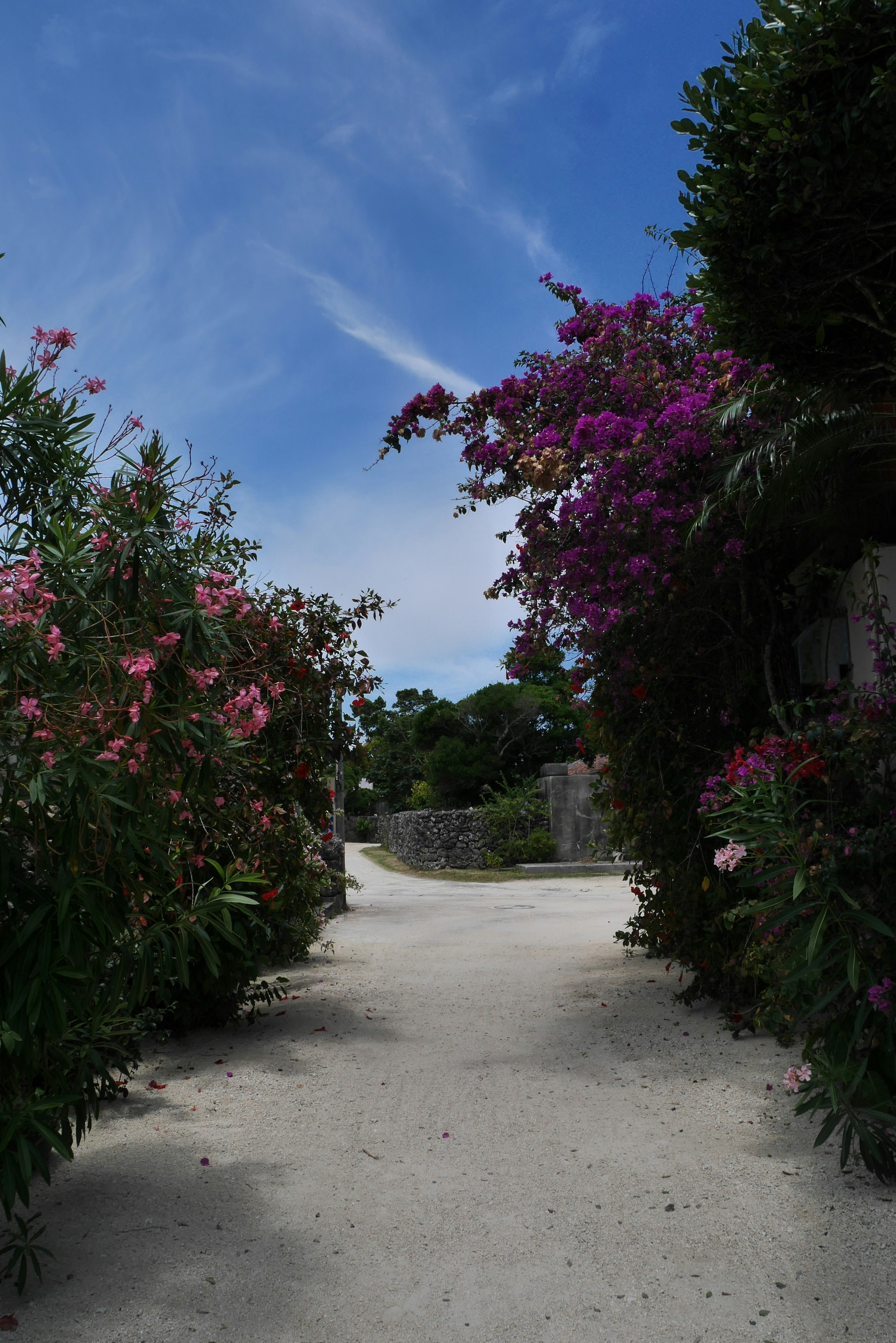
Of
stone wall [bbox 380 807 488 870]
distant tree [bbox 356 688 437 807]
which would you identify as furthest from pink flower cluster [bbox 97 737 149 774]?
distant tree [bbox 356 688 437 807]

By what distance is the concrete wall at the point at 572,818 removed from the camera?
2156 cm

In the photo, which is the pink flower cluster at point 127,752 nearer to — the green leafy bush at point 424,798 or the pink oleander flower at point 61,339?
the pink oleander flower at point 61,339

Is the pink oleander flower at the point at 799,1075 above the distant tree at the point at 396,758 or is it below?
below

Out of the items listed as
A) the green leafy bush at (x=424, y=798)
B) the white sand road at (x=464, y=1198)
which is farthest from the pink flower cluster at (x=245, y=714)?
the green leafy bush at (x=424, y=798)

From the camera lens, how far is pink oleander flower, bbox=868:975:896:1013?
11.3ft

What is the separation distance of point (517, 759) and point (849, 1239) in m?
25.2

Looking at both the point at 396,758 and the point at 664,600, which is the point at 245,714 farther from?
the point at 396,758

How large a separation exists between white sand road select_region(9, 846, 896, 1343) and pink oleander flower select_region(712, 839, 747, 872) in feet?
4.12

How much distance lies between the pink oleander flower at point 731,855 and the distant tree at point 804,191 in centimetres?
223

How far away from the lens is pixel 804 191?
3.58m

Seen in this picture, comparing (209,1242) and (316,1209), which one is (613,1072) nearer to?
(316,1209)

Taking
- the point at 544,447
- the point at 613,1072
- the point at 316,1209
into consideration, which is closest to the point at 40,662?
the point at 316,1209

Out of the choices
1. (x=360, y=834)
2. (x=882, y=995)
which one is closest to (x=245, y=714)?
(x=882, y=995)

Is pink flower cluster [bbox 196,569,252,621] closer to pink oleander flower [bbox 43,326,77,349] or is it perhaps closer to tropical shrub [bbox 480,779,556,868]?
pink oleander flower [bbox 43,326,77,349]
